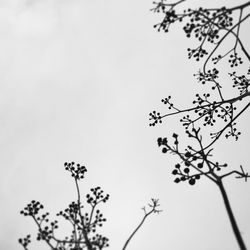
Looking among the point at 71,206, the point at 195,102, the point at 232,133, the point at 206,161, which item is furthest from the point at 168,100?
the point at 71,206

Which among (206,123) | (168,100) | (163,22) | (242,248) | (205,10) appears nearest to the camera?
(242,248)

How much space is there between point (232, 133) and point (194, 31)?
443 cm

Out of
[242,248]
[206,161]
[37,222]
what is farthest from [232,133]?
[37,222]

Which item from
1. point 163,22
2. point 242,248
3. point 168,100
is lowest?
point 242,248

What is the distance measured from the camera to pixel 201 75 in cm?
1020

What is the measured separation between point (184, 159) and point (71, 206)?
4.76 m

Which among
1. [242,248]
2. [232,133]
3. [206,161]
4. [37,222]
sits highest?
[232,133]

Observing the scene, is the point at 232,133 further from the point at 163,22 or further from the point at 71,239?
the point at 71,239

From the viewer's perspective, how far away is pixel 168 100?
10.5 m

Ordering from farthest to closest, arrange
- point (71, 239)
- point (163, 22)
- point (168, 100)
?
point (168, 100), point (71, 239), point (163, 22)

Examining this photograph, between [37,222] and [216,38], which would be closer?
[216,38]

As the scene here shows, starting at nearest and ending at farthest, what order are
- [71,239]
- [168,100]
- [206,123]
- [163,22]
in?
[163,22]
[71,239]
[206,123]
[168,100]

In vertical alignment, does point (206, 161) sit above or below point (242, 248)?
above

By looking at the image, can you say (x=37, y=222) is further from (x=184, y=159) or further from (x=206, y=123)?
(x=206, y=123)
